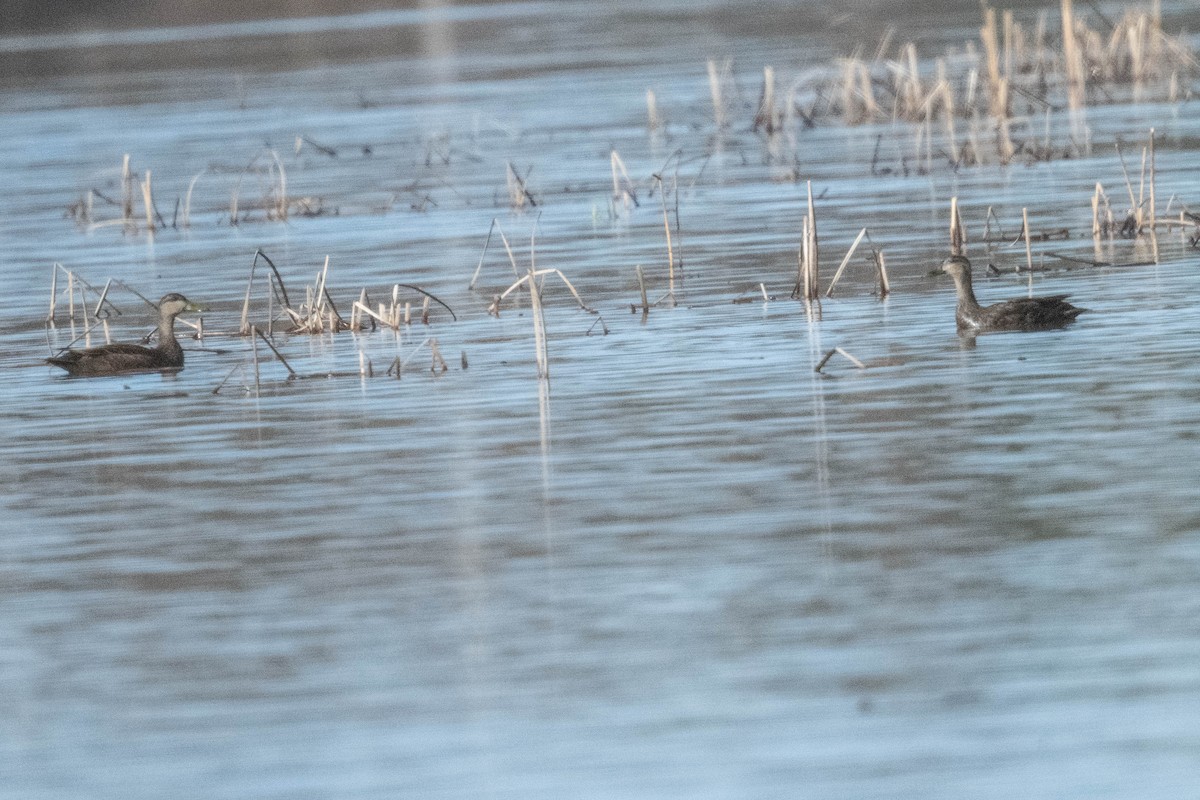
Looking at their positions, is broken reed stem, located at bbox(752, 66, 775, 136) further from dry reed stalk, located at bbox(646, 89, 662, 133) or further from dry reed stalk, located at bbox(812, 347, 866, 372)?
dry reed stalk, located at bbox(812, 347, 866, 372)

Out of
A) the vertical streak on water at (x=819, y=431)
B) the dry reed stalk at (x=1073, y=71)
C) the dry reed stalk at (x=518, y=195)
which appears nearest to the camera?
the vertical streak on water at (x=819, y=431)

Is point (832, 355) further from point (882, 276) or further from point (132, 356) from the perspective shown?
point (132, 356)

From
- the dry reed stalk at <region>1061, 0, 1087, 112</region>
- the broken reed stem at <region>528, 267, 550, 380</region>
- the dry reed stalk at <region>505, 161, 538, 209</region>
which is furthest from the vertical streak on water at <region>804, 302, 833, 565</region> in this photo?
the dry reed stalk at <region>1061, 0, 1087, 112</region>

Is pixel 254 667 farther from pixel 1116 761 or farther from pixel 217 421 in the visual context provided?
pixel 217 421

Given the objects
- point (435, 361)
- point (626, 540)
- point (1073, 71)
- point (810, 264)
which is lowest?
point (626, 540)

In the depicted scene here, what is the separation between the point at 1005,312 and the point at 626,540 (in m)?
6.04

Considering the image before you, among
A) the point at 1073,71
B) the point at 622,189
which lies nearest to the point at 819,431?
the point at 622,189

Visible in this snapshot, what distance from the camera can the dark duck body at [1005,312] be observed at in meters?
16.4

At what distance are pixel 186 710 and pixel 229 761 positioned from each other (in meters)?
0.68

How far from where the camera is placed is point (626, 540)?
11.0 m

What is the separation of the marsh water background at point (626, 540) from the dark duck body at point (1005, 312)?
141 mm

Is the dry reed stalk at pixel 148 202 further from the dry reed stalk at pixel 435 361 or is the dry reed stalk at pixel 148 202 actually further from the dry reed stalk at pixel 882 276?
the dry reed stalk at pixel 435 361

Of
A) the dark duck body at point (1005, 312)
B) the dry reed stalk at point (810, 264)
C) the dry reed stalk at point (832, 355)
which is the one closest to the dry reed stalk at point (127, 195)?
the dry reed stalk at point (810, 264)

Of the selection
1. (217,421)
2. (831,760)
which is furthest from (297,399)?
(831,760)
